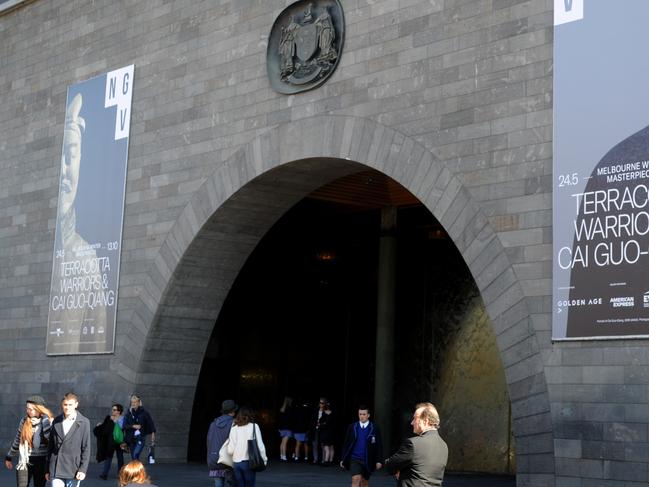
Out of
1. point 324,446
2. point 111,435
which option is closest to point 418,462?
point 111,435

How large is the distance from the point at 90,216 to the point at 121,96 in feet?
8.01

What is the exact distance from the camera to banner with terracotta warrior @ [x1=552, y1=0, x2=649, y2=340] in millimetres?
13148

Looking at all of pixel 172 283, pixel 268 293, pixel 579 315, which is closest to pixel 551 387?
pixel 579 315

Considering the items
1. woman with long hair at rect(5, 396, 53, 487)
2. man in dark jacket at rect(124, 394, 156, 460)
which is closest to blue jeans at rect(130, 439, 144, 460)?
man in dark jacket at rect(124, 394, 156, 460)

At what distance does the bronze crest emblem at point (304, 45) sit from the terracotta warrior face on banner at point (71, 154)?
559cm

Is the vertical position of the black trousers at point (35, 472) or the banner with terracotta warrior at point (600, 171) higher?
the banner with terracotta warrior at point (600, 171)

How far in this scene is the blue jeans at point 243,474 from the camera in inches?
480

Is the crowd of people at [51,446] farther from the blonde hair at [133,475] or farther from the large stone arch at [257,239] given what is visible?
the large stone arch at [257,239]

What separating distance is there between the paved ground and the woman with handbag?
4.64 metres

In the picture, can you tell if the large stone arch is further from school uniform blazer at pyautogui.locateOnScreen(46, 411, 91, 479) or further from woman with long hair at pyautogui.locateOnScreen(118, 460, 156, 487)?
woman with long hair at pyautogui.locateOnScreen(118, 460, 156, 487)

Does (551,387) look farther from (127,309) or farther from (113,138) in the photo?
(113,138)

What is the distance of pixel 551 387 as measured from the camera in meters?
13.6

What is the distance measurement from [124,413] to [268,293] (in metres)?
8.18

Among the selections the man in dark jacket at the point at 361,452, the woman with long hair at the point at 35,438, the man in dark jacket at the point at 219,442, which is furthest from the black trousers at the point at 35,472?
the man in dark jacket at the point at 361,452
